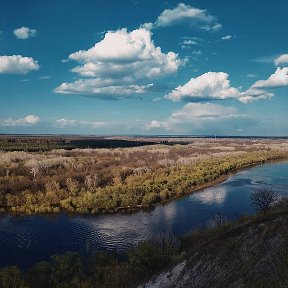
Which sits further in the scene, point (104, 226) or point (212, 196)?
point (212, 196)

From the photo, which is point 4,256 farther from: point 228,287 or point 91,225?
point 228,287

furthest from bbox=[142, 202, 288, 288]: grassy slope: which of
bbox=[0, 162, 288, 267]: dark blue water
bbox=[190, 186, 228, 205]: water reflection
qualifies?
bbox=[190, 186, 228, 205]: water reflection

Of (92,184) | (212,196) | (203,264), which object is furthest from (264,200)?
(92,184)

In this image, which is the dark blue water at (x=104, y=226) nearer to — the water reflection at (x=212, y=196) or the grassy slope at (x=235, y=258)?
the water reflection at (x=212, y=196)

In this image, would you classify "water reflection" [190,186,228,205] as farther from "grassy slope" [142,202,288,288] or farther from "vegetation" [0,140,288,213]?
"grassy slope" [142,202,288,288]

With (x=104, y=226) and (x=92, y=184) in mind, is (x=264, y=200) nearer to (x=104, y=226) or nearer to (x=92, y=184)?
(x=104, y=226)

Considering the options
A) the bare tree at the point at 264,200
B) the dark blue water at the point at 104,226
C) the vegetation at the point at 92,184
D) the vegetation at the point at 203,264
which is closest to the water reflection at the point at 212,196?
the dark blue water at the point at 104,226

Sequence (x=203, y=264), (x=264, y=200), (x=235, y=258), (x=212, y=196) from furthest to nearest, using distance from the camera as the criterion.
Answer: (x=212, y=196)
(x=264, y=200)
(x=203, y=264)
(x=235, y=258)

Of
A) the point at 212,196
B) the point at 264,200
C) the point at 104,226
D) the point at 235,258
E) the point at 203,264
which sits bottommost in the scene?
the point at 104,226

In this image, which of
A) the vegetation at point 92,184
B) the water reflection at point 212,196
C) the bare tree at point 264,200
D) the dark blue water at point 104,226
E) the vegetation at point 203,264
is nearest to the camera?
the vegetation at point 203,264
